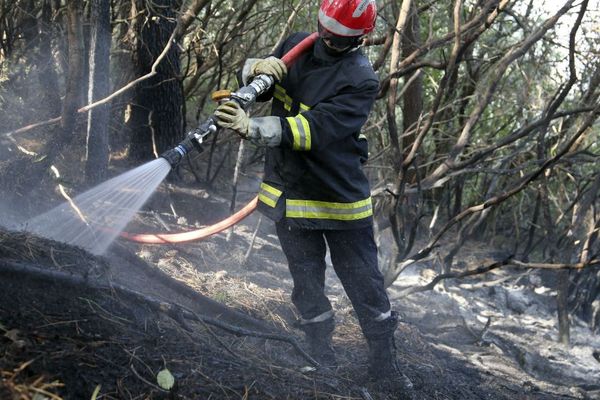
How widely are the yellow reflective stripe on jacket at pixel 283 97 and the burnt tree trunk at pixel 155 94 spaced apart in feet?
7.47

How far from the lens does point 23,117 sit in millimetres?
5453

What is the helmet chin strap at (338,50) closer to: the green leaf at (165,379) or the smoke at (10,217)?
the green leaf at (165,379)

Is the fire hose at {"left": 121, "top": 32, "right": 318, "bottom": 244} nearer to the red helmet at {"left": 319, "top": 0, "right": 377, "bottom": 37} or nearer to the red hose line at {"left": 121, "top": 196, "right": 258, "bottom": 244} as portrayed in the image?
the red helmet at {"left": 319, "top": 0, "right": 377, "bottom": 37}

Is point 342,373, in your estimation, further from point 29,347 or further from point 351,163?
point 29,347

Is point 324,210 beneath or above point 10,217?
above

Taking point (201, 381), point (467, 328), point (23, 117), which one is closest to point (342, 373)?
point (201, 381)

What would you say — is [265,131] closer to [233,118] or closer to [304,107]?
[233,118]

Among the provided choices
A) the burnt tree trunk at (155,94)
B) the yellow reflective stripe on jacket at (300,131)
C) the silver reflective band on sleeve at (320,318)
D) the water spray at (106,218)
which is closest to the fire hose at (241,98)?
the yellow reflective stripe on jacket at (300,131)

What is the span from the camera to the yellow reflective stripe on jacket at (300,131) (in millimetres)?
3055

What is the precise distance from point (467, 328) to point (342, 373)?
1.90m

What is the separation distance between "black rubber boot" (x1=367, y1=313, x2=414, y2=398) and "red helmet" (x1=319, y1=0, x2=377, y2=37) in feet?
5.21

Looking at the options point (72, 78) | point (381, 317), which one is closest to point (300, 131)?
point (381, 317)

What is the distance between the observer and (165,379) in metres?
2.54

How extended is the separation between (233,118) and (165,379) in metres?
1.15
